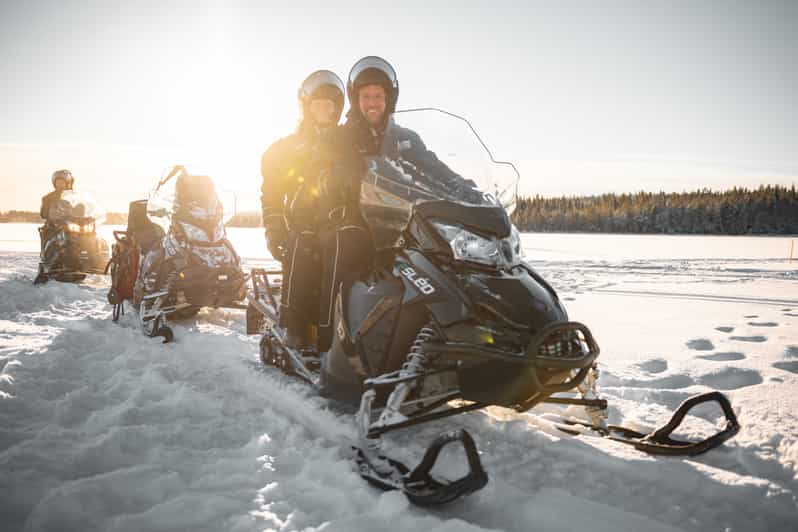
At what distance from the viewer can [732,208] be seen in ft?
189

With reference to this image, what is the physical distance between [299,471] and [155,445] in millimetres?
837

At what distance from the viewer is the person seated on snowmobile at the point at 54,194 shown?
975 cm

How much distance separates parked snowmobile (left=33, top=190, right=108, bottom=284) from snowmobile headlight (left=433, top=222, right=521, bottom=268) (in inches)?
369

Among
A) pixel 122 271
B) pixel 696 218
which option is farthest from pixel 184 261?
pixel 696 218

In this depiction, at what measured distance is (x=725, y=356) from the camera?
13.3ft

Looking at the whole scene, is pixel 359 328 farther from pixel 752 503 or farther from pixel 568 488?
pixel 752 503

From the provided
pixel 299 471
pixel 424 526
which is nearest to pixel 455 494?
pixel 424 526

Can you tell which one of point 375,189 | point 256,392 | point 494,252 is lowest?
point 256,392

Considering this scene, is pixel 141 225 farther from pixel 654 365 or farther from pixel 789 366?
pixel 789 366

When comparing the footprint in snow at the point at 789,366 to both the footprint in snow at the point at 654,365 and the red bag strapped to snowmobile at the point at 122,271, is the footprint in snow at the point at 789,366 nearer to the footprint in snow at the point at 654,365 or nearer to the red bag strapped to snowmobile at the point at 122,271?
the footprint in snow at the point at 654,365

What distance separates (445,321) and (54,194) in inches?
433

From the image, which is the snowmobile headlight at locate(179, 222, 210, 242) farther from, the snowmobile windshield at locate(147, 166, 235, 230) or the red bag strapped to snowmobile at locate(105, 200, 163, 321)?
the red bag strapped to snowmobile at locate(105, 200, 163, 321)

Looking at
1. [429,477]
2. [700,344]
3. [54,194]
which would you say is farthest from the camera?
[54,194]

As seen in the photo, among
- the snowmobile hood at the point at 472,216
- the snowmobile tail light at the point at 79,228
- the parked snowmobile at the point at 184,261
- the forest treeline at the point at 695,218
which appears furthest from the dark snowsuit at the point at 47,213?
the forest treeline at the point at 695,218
